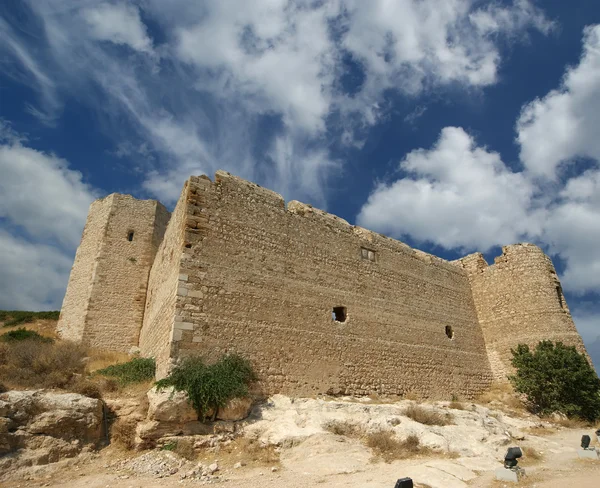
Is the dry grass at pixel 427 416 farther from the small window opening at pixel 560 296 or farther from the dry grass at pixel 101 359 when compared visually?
the small window opening at pixel 560 296

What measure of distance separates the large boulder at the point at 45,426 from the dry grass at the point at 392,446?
518cm

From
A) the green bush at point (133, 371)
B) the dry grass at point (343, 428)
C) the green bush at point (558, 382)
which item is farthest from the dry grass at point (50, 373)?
the green bush at point (558, 382)

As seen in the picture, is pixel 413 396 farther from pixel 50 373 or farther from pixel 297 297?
pixel 50 373

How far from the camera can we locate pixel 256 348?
1020 centimetres

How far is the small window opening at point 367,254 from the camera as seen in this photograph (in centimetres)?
1412

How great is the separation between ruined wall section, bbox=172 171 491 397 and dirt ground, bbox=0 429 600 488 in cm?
254

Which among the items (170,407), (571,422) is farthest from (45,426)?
(571,422)

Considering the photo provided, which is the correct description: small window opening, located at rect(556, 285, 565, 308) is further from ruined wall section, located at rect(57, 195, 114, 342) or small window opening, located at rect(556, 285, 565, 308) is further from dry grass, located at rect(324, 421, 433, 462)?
ruined wall section, located at rect(57, 195, 114, 342)

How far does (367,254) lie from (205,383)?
764 centimetres

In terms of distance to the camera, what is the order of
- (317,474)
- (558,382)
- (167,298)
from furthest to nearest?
(558,382)
(167,298)
(317,474)

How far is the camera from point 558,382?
13766 mm

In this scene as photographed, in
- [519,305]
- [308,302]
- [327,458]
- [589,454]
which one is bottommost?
[589,454]

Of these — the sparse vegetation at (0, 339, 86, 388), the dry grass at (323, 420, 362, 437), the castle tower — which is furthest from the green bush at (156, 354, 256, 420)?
the castle tower

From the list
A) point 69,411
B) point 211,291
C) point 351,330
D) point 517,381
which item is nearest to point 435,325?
point 517,381
